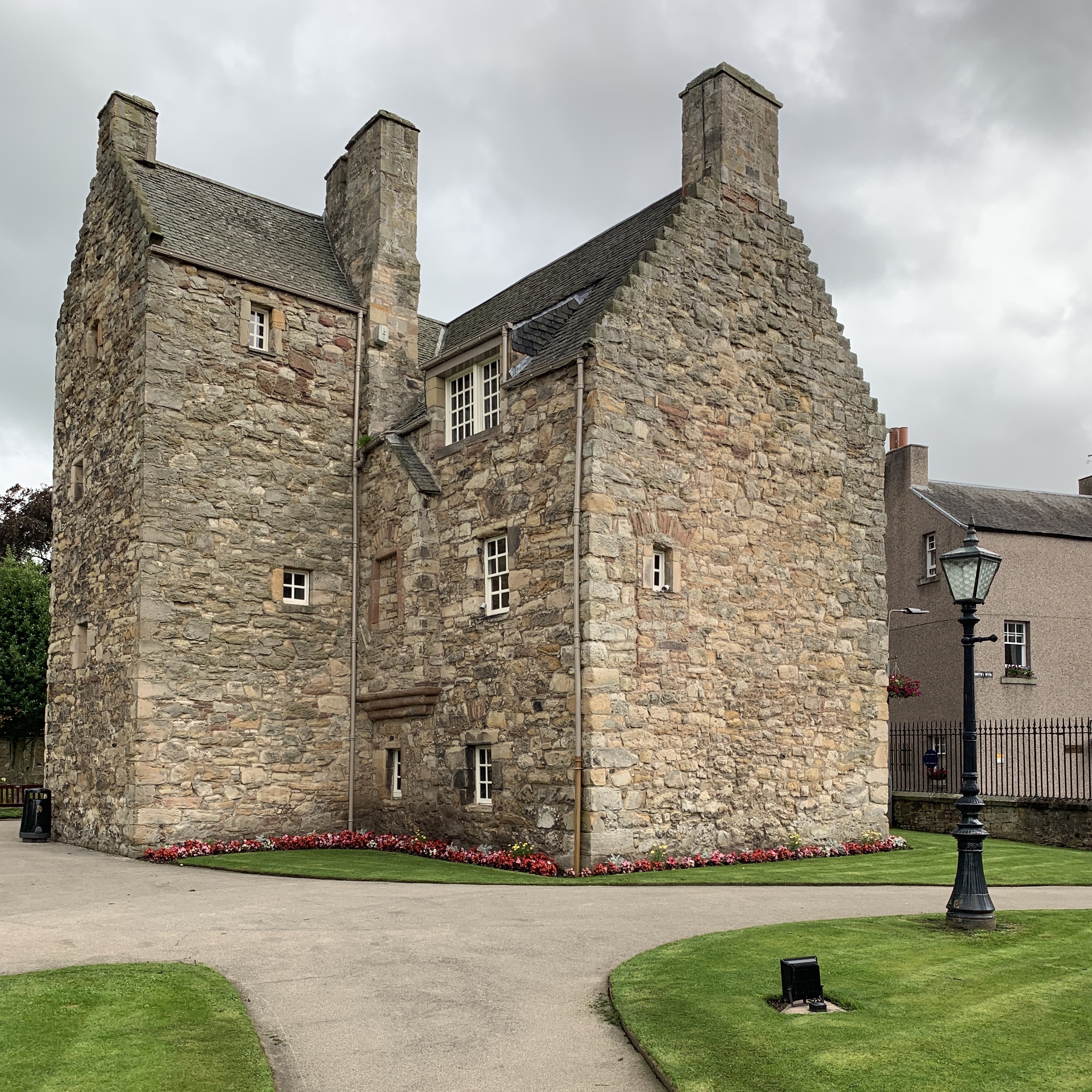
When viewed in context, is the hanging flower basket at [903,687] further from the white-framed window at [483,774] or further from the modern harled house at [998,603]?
the white-framed window at [483,774]

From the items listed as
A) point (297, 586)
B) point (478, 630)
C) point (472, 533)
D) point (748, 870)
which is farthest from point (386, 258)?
point (748, 870)

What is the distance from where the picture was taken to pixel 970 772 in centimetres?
1029

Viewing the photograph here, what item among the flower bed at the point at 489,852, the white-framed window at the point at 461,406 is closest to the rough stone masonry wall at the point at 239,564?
the flower bed at the point at 489,852

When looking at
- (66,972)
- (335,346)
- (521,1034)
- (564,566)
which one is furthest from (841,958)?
(335,346)

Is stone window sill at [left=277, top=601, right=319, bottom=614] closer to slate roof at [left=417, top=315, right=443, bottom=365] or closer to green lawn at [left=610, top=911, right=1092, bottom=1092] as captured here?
slate roof at [left=417, top=315, right=443, bottom=365]

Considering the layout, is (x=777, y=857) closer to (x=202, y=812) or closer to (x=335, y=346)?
(x=202, y=812)

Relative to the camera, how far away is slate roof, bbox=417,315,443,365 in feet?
74.0

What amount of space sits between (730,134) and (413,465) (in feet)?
25.1

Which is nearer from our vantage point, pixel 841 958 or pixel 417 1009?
pixel 417 1009

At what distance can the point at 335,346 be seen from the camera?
2073cm

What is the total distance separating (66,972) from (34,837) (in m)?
13.4

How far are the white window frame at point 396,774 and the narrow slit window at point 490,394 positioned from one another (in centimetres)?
571

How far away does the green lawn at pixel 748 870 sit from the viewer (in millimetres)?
14031

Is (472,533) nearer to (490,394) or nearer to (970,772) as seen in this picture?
(490,394)
